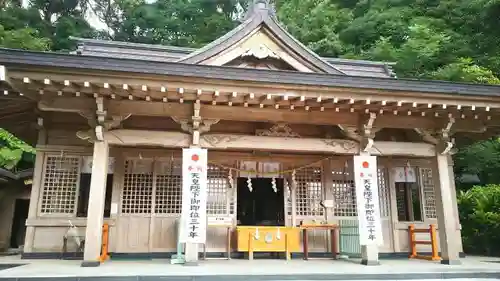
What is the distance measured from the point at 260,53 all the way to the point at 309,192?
4.01 m

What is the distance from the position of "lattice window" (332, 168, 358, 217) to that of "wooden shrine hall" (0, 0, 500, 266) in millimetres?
28

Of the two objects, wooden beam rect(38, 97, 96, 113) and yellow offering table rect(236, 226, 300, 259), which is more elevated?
wooden beam rect(38, 97, 96, 113)

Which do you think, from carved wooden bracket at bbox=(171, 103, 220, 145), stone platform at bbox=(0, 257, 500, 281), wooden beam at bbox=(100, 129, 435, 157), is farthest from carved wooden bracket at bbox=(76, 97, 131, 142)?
stone platform at bbox=(0, 257, 500, 281)

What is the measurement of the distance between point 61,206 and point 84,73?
3.72 m

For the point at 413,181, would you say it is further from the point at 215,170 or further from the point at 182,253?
the point at 182,253

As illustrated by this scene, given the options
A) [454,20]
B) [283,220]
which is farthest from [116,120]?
[454,20]

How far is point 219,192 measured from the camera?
8.95 m

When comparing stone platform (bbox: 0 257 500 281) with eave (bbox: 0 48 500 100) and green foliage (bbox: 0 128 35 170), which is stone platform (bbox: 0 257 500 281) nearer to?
eave (bbox: 0 48 500 100)

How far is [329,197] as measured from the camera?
9219 millimetres

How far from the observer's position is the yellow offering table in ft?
26.3

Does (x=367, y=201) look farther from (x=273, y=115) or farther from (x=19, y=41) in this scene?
(x=19, y=41)

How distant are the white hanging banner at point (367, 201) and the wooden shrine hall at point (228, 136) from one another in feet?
0.85

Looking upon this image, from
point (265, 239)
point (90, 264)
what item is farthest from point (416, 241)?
point (90, 264)

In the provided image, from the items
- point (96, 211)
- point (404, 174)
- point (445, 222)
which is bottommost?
point (445, 222)
